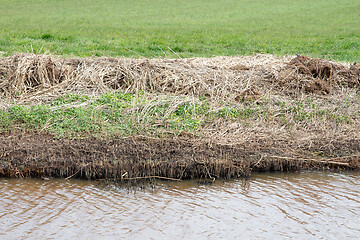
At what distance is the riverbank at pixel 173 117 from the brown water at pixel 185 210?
357 mm

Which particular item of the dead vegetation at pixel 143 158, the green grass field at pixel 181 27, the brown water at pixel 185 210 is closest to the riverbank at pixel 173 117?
the dead vegetation at pixel 143 158

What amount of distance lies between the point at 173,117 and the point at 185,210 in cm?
303

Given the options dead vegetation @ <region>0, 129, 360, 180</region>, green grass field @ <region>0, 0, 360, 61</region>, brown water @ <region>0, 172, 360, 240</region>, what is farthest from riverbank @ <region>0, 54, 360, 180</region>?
green grass field @ <region>0, 0, 360, 61</region>

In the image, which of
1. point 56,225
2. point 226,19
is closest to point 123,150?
point 56,225

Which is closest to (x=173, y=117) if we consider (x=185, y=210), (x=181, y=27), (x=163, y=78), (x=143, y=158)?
(x=143, y=158)

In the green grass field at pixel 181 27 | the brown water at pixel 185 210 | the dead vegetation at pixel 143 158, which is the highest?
the green grass field at pixel 181 27

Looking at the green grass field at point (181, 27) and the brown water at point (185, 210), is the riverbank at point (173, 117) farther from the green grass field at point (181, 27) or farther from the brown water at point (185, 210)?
the green grass field at point (181, 27)

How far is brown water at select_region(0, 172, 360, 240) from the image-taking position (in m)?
5.09

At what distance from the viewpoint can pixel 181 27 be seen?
24.2 meters

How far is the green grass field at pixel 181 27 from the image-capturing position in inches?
627

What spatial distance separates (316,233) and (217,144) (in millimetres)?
2609

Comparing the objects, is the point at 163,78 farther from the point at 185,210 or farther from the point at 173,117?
the point at 185,210

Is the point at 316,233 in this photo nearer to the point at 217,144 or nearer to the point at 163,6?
the point at 217,144

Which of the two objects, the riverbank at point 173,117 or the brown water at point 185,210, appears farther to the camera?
the riverbank at point 173,117
